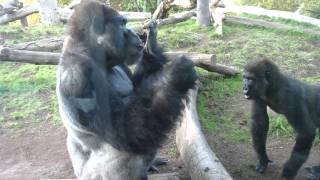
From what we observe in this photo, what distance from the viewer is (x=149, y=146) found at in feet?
11.5

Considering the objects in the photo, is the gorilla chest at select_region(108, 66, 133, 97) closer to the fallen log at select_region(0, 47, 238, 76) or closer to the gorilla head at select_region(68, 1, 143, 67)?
the gorilla head at select_region(68, 1, 143, 67)

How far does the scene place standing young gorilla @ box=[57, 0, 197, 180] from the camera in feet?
10.9

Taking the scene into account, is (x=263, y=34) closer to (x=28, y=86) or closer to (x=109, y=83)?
(x=28, y=86)

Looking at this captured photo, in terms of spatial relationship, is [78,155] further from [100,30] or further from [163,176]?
[100,30]

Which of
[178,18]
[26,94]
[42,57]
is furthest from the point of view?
[178,18]

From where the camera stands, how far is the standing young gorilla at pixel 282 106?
14.9 ft

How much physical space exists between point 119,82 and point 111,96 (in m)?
0.35

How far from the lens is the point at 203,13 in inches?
398

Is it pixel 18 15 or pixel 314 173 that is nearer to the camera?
pixel 314 173

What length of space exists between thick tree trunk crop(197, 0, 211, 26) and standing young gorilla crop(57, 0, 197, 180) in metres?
6.49

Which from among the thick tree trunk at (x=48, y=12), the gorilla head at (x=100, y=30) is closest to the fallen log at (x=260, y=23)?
the thick tree trunk at (x=48, y=12)

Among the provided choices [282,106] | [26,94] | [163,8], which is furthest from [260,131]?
[163,8]

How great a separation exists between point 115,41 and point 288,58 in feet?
17.6

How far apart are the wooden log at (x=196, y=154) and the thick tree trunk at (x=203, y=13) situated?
16.9 feet
